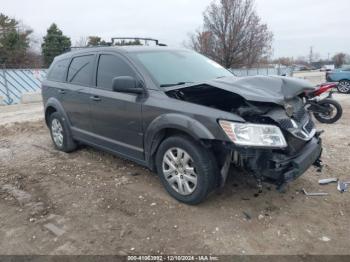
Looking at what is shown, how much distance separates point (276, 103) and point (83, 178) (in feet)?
9.45

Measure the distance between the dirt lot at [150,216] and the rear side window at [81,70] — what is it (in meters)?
1.37

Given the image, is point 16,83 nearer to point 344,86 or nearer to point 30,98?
point 30,98

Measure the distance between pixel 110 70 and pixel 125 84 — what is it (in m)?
0.89

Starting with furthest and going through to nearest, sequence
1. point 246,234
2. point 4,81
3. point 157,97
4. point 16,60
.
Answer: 1. point 16,60
2. point 4,81
3. point 157,97
4. point 246,234

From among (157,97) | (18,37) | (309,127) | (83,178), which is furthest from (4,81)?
(18,37)

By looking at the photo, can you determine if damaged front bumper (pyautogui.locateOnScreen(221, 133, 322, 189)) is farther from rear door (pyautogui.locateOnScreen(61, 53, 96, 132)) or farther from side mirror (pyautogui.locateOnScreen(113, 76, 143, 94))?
rear door (pyautogui.locateOnScreen(61, 53, 96, 132))

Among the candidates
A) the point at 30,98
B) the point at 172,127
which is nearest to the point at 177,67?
the point at 172,127

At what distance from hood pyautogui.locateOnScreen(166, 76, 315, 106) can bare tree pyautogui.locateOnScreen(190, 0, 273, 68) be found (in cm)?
2072

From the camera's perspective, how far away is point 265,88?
142 inches

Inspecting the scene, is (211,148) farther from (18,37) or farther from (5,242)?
(18,37)

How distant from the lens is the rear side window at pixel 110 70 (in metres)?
4.36

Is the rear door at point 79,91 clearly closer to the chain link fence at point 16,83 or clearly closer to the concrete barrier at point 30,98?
the concrete barrier at point 30,98

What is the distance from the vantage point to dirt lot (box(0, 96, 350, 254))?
3.07 metres

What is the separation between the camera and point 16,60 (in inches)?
1323
